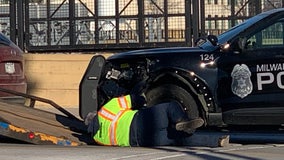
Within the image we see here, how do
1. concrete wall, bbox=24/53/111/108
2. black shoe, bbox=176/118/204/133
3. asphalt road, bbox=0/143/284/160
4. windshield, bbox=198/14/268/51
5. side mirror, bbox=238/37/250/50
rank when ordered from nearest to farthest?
1. asphalt road, bbox=0/143/284/160
2. black shoe, bbox=176/118/204/133
3. side mirror, bbox=238/37/250/50
4. windshield, bbox=198/14/268/51
5. concrete wall, bbox=24/53/111/108

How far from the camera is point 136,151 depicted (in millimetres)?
10203

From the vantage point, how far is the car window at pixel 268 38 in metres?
11.8

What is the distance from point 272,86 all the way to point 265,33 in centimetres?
80

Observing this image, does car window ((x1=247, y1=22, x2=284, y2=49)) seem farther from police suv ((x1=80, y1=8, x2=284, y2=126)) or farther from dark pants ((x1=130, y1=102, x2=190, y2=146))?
dark pants ((x1=130, y1=102, x2=190, y2=146))

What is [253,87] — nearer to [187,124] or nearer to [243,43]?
[243,43]

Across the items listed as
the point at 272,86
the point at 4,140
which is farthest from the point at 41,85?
the point at 272,86

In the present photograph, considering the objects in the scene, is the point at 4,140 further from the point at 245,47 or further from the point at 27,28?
the point at 27,28

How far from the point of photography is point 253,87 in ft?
37.7

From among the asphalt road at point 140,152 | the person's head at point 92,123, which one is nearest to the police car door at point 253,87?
the asphalt road at point 140,152

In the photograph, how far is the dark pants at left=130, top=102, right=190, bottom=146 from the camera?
1067 cm

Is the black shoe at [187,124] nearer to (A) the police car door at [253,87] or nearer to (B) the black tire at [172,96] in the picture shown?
(B) the black tire at [172,96]

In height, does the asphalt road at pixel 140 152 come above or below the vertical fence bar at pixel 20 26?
below

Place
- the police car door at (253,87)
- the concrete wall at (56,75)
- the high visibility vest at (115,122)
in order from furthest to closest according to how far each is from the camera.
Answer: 1. the concrete wall at (56,75)
2. the police car door at (253,87)
3. the high visibility vest at (115,122)

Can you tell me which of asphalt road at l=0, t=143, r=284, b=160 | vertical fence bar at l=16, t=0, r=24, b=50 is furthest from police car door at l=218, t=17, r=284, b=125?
vertical fence bar at l=16, t=0, r=24, b=50
